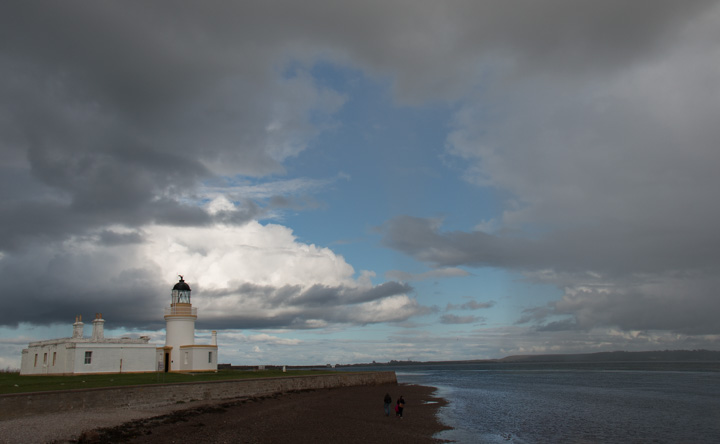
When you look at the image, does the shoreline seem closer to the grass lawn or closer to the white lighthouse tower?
the grass lawn

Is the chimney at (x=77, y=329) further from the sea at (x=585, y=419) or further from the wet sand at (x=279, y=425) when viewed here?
the sea at (x=585, y=419)

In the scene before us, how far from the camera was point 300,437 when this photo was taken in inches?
853

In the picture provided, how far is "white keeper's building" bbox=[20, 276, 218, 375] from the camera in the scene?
38.5 metres

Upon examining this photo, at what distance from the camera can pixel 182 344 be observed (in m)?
45.8

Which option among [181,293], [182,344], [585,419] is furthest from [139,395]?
[585,419]

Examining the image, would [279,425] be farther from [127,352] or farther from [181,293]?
[181,293]

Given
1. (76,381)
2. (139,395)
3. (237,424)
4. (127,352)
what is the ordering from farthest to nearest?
(127,352)
(76,381)
(139,395)
(237,424)

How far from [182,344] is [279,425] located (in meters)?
25.2

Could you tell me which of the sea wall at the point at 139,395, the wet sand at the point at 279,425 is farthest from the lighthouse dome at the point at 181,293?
the wet sand at the point at 279,425

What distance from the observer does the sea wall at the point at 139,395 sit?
20891 mm

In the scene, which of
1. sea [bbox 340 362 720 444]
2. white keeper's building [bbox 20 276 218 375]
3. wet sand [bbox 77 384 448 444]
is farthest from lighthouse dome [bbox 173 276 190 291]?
sea [bbox 340 362 720 444]

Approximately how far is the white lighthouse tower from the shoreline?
13.1 meters

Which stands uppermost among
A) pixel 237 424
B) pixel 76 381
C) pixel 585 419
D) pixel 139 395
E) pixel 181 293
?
pixel 181 293

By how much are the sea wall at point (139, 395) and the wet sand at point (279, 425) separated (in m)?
1.50
